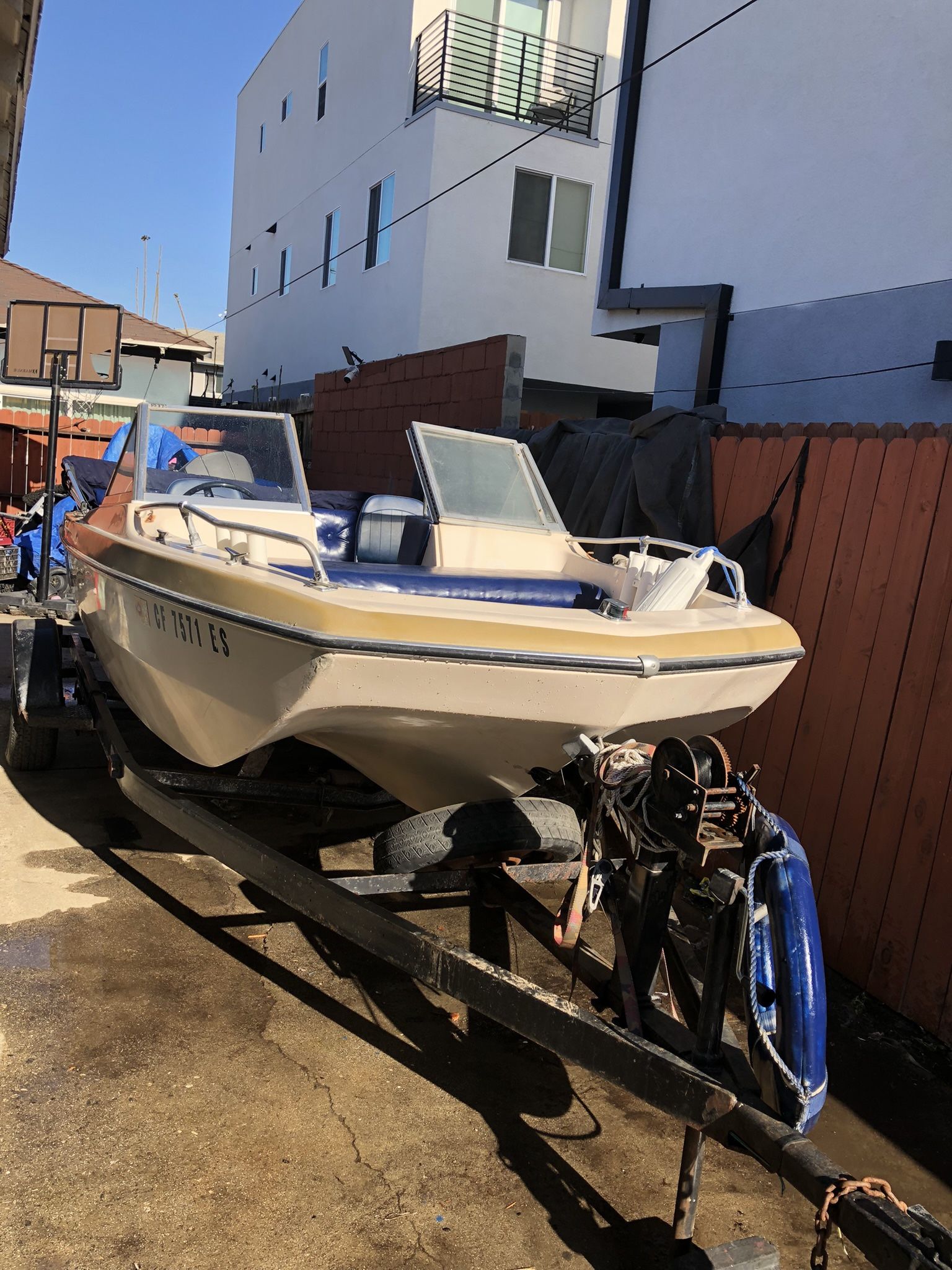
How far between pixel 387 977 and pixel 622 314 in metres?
8.21

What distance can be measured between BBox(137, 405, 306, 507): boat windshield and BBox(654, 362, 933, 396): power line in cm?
426

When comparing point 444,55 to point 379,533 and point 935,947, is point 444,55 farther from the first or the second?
point 935,947

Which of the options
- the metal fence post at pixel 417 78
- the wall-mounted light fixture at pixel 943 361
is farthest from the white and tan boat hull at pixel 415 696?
the metal fence post at pixel 417 78

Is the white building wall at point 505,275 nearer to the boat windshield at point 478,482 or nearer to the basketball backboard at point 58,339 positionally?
the basketball backboard at point 58,339

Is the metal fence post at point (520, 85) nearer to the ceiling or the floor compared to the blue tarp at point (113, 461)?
nearer to the ceiling

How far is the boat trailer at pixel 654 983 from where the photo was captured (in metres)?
1.79

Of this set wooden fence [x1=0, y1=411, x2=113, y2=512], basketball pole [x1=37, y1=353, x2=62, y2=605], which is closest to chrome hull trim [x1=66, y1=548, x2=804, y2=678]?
basketball pole [x1=37, y1=353, x2=62, y2=605]

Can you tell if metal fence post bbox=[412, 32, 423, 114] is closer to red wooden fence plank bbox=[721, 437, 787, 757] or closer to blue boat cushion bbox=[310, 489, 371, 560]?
blue boat cushion bbox=[310, 489, 371, 560]

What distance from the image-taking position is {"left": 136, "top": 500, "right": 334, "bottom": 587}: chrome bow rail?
2.82 metres

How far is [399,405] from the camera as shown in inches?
413

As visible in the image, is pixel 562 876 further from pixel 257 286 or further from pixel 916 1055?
pixel 257 286

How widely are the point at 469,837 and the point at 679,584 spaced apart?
1.15 meters

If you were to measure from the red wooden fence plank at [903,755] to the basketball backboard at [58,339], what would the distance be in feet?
17.5

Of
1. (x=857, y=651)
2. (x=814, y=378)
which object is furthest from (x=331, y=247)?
(x=857, y=651)
